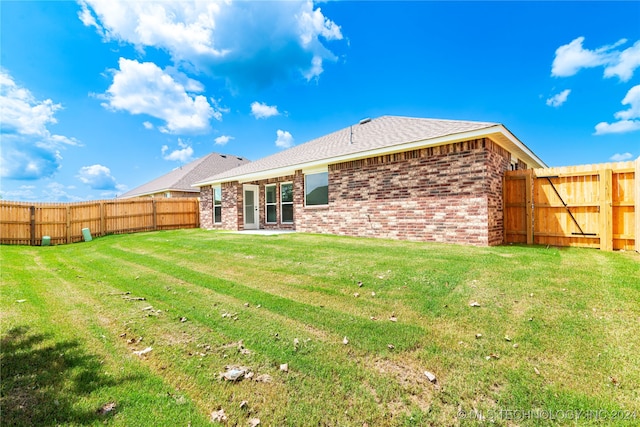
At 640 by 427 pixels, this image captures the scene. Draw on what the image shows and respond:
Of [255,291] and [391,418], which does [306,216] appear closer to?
[255,291]

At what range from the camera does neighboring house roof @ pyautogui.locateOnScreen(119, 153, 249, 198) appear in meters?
23.2

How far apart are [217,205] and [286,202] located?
597cm

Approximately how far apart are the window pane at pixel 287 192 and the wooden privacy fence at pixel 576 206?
9444mm

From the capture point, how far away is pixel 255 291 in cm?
489

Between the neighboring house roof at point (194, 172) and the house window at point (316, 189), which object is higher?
the neighboring house roof at point (194, 172)

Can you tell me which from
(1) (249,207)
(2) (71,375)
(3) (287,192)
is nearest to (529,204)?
(3) (287,192)

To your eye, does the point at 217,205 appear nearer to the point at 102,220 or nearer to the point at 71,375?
the point at 102,220

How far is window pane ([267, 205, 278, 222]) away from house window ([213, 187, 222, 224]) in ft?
13.4

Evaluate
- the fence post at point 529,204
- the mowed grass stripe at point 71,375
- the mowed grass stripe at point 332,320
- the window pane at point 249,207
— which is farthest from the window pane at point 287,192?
the mowed grass stripe at point 71,375

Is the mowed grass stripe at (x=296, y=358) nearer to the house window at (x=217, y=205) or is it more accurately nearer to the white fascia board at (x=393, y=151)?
the white fascia board at (x=393, y=151)

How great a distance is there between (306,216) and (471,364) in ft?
34.2

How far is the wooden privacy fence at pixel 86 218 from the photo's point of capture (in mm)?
12648

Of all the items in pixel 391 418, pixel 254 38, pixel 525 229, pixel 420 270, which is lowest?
pixel 391 418

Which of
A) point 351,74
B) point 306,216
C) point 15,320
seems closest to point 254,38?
point 351,74
